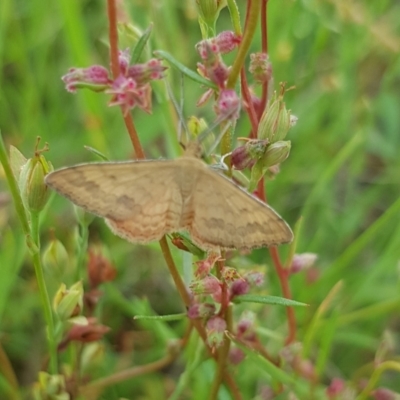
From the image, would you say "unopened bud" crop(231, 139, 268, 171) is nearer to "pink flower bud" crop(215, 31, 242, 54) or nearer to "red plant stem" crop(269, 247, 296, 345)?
"pink flower bud" crop(215, 31, 242, 54)

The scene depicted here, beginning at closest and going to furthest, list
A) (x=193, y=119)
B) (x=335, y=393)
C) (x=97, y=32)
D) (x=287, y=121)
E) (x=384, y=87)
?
(x=287, y=121) → (x=193, y=119) → (x=335, y=393) → (x=384, y=87) → (x=97, y=32)

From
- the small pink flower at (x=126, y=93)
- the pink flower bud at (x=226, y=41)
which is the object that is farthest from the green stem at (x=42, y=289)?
the pink flower bud at (x=226, y=41)

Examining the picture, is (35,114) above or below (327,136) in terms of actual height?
above

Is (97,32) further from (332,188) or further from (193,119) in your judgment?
(193,119)

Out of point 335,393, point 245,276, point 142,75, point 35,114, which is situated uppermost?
point 142,75

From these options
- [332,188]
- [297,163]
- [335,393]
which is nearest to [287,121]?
[335,393]

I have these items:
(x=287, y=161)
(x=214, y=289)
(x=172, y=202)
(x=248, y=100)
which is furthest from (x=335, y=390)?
(x=287, y=161)

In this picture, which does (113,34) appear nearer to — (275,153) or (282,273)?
(275,153)

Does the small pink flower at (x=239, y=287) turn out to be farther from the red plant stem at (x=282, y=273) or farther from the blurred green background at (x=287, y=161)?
the blurred green background at (x=287, y=161)
